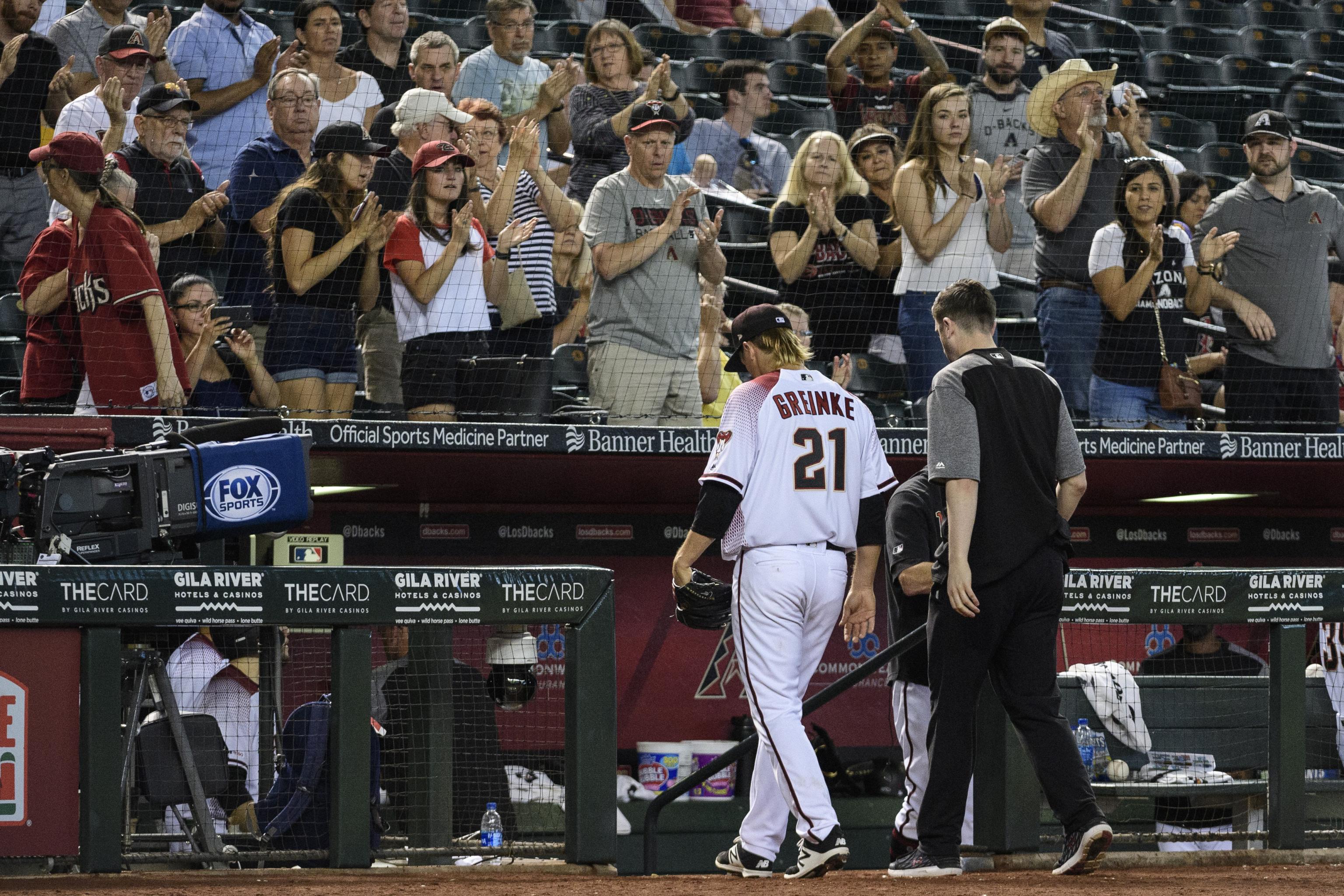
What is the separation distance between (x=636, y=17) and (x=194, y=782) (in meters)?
7.41

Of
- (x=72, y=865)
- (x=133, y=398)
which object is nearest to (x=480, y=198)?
(x=133, y=398)

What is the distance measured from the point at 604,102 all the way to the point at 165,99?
2254 millimetres

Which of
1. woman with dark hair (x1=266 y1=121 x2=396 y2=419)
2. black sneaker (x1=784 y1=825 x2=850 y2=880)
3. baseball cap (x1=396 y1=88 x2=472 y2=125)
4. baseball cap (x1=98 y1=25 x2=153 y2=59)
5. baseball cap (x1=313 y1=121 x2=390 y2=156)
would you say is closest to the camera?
black sneaker (x1=784 y1=825 x2=850 y2=880)

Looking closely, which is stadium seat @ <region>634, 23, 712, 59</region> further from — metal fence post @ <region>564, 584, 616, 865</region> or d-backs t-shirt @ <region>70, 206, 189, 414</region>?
metal fence post @ <region>564, 584, 616, 865</region>

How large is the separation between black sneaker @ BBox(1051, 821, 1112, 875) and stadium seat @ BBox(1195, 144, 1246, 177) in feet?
25.8

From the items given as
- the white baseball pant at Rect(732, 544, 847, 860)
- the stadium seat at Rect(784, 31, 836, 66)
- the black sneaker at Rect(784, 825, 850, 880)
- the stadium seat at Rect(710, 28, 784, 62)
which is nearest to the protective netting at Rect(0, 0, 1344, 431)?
the stadium seat at Rect(710, 28, 784, 62)

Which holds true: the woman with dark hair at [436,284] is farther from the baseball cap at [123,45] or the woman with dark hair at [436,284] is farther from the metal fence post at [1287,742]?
the metal fence post at [1287,742]

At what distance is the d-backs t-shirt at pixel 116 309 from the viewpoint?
20.4ft

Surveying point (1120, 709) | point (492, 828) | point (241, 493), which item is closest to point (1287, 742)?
point (1120, 709)

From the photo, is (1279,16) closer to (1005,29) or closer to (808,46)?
(808,46)

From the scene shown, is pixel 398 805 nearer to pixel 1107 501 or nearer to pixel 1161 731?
pixel 1161 731

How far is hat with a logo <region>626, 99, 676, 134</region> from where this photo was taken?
7.20 metres

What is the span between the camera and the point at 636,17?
10891 millimetres

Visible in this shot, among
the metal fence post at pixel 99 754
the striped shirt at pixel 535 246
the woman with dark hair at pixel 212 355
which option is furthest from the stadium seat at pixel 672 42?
the metal fence post at pixel 99 754
